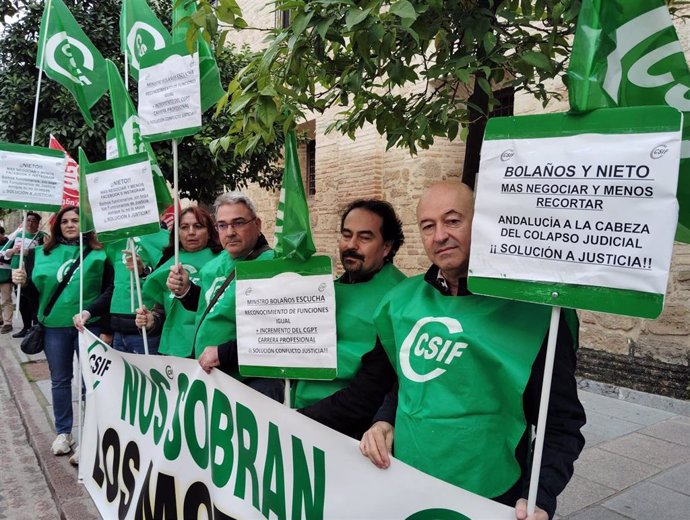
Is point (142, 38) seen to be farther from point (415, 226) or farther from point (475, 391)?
point (415, 226)

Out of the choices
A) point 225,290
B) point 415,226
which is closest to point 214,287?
point 225,290

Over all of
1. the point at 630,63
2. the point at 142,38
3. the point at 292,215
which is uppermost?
the point at 142,38

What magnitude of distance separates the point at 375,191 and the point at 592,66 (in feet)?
22.9

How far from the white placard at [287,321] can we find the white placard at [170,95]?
1217 mm

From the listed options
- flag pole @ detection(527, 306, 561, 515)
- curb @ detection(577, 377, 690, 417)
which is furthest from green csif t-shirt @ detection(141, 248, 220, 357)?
curb @ detection(577, 377, 690, 417)

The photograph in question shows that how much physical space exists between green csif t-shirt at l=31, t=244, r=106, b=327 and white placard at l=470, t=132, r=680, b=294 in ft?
12.6

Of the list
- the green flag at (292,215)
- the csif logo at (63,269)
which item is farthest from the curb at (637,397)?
the csif logo at (63,269)

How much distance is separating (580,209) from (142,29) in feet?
10.9

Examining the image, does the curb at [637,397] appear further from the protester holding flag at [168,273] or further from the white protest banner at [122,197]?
the white protest banner at [122,197]

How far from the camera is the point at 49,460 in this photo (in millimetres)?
4391

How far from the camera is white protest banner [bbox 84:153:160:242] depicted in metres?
3.35

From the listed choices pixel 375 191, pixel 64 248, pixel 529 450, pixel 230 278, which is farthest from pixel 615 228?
pixel 375 191

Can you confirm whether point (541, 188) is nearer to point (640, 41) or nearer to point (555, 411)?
point (640, 41)

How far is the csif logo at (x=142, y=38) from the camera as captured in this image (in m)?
3.65
